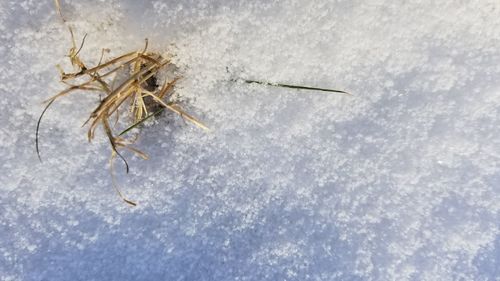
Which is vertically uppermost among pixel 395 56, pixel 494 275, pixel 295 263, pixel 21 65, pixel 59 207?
pixel 21 65

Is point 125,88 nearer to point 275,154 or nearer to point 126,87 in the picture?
point 126,87

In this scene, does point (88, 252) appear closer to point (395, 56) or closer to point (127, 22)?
point (127, 22)

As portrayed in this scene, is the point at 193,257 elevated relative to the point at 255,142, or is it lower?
lower

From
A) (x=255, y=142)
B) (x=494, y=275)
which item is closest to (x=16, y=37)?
(x=255, y=142)

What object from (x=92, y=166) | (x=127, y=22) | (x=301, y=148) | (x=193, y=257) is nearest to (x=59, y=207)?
(x=92, y=166)

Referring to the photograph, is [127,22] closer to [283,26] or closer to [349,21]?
[283,26]

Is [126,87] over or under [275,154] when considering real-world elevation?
over

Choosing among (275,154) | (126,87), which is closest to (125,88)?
(126,87)
